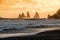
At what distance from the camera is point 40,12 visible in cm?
450

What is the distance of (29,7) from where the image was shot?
14.8ft

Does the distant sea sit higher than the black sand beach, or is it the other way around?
the distant sea

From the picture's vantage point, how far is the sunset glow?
4438 mm

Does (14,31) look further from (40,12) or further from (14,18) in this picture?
(40,12)

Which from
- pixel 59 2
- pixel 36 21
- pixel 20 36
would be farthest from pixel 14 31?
pixel 59 2

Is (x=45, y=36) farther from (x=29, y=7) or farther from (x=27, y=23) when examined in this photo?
(x=29, y=7)

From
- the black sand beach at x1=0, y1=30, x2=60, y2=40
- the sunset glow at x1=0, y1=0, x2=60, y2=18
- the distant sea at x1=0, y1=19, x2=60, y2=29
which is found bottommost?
the black sand beach at x1=0, y1=30, x2=60, y2=40

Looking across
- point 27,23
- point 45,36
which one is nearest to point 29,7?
point 27,23

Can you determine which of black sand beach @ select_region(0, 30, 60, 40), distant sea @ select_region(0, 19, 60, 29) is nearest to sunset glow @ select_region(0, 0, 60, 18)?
distant sea @ select_region(0, 19, 60, 29)

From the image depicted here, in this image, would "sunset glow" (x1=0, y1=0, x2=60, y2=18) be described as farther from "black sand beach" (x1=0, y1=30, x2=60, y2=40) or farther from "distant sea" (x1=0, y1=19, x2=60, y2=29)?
"black sand beach" (x1=0, y1=30, x2=60, y2=40)

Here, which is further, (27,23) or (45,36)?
(27,23)

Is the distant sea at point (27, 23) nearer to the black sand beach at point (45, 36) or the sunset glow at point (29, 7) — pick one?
the sunset glow at point (29, 7)

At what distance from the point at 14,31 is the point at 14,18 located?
0.35 meters

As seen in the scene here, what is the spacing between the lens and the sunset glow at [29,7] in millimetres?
4438
